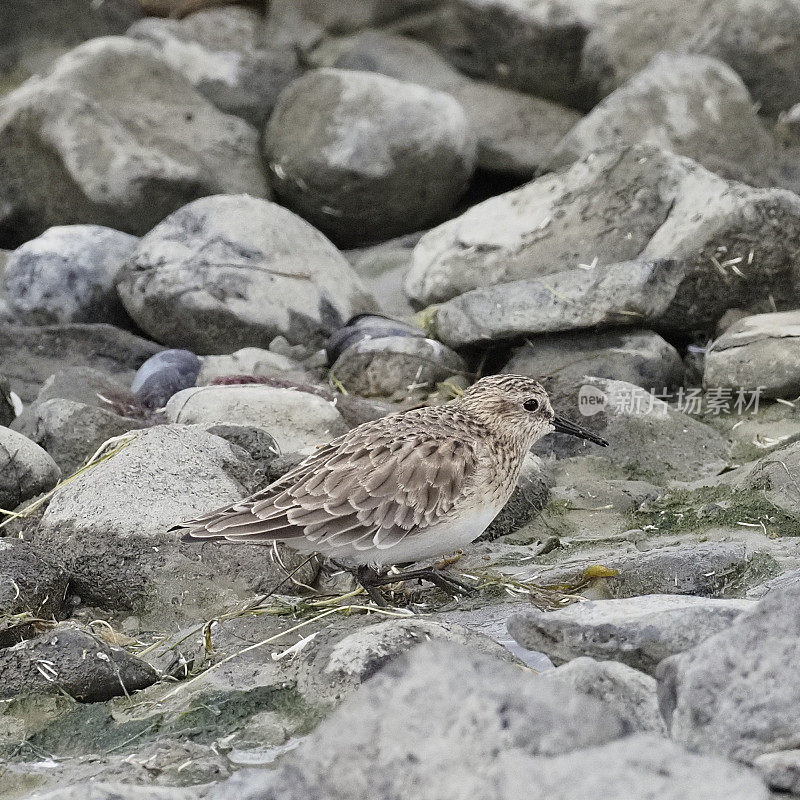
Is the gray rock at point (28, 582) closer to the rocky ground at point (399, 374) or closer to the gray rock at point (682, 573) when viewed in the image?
the rocky ground at point (399, 374)

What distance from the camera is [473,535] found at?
5582 mm

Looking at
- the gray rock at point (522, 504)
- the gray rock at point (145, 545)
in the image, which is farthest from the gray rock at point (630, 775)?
the gray rock at point (522, 504)

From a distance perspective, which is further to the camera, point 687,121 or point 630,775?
point 687,121

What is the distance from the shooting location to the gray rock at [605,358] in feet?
26.9

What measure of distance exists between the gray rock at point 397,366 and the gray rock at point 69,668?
3.89 metres

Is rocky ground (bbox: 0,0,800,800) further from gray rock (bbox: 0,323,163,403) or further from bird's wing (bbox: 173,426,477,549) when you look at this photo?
bird's wing (bbox: 173,426,477,549)

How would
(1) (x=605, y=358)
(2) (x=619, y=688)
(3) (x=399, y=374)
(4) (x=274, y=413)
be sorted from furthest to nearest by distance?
(3) (x=399, y=374) < (1) (x=605, y=358) < (4) (x=274, y=413) < (2) (x=619, y=688)

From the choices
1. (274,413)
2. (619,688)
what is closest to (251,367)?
(274,413)

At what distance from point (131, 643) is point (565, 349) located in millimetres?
3893

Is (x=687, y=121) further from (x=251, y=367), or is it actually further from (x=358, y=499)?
(x=358, y=499)

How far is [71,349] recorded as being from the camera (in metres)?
9.43

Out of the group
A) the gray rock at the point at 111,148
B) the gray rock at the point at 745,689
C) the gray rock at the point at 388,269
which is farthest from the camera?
the gray rock at the point at 111,148

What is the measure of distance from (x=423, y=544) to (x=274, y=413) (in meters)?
2.30

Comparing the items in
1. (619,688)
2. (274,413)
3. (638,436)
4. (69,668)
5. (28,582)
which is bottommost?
(638,436)
